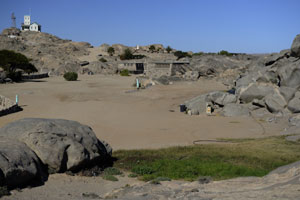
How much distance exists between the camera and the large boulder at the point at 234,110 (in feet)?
82.0

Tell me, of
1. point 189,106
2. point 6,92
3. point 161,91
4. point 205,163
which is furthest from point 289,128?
point 6,92

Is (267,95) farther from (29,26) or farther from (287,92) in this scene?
(29,26)

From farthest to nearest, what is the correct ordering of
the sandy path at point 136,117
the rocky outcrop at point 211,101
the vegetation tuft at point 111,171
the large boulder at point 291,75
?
the rocky outcrop at point 211,101, the large boulder at point 291,75, the sandy path at point 136,117, the vegetation tuft at point 111,171

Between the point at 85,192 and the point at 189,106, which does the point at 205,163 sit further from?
the point at 189,106

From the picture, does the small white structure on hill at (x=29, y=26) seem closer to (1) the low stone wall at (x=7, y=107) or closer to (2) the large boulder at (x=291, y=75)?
(1) the low stone wall at (x=7, y=107)

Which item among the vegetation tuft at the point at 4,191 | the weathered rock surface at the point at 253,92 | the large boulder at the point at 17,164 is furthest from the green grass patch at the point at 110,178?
the weathered rock surface at the point at 253,92

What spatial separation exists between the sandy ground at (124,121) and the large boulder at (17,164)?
0.34 meters

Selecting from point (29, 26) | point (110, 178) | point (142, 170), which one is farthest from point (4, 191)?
point (29, 26)

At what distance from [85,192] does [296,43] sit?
2525 centimetres

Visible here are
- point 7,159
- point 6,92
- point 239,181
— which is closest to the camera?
point 239,181

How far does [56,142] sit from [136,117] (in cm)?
1457

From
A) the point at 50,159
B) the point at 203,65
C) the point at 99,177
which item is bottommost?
the point at 99,177

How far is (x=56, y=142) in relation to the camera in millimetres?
10469

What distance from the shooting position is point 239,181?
777 cm
